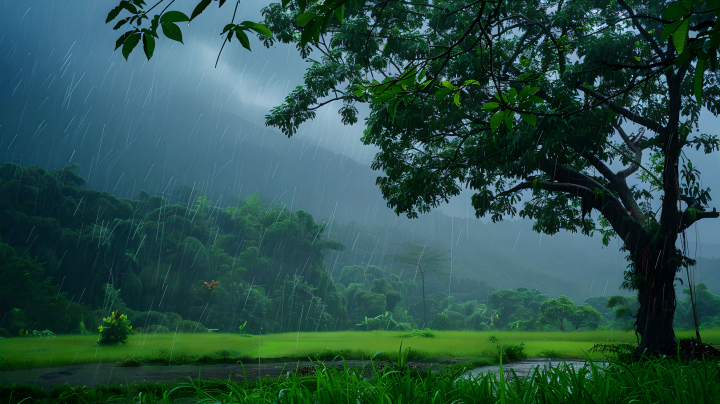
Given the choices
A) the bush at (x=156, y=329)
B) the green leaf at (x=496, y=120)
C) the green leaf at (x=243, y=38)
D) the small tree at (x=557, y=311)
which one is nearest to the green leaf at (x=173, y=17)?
the green leaf at (x=243, y=38)

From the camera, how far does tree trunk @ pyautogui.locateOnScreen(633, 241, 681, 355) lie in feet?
15.6

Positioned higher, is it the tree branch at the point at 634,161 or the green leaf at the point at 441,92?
the tree branch at the point at 634,161

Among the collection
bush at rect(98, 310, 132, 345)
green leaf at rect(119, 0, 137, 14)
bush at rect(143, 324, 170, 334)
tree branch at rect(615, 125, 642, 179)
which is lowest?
bush at rect(143, 324, 170, 334)

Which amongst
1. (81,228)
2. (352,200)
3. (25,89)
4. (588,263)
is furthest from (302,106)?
(588,263)

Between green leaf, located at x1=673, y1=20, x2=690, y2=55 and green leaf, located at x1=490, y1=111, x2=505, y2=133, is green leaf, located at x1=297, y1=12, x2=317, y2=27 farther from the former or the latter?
green leaf, located at x1=673, y1=20, x2=690, y2=55

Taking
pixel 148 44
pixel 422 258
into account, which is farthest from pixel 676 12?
pixel 422 258

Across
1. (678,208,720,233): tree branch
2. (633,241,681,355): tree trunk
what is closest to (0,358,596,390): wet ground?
(633,241,681,355): tree trunk

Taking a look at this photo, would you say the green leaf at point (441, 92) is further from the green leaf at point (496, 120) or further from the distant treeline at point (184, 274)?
the distant treeline at point (184, 274)

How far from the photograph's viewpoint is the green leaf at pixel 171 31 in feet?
2.68

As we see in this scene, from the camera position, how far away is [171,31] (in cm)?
82

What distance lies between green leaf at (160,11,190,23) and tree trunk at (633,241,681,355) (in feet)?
19.2

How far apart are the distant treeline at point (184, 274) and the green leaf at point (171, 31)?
13328 mm

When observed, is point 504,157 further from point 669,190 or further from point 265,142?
point 265,142

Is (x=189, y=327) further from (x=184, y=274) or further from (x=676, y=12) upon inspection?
(x=676, y=12)
